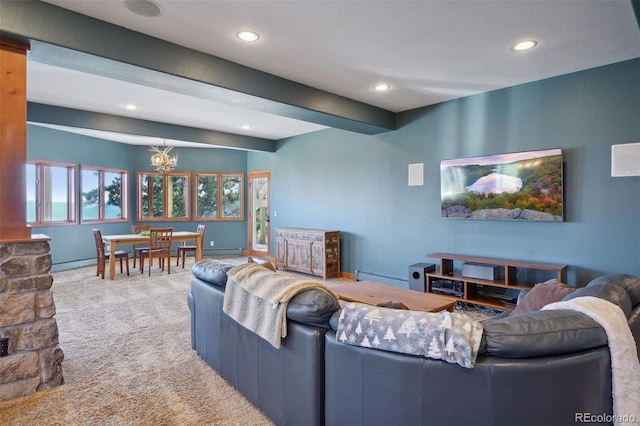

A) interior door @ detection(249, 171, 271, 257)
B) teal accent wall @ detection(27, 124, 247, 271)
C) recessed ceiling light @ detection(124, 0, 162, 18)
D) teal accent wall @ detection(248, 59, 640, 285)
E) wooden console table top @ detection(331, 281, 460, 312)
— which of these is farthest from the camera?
interior door @ detection(249, 171, 271, 257)

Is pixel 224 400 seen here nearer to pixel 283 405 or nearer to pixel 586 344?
pixel 283 405

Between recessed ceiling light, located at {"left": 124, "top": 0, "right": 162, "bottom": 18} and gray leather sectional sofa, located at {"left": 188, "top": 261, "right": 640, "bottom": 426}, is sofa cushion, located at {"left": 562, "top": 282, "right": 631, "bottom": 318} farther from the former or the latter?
recessed ceiling light, located at {"left": 124, "top": 0, "right": 162, "bottom": 18}

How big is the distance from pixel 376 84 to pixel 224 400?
357 centimetres

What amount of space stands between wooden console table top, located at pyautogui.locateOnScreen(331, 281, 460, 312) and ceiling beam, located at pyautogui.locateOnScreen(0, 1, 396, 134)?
2209 millimetres

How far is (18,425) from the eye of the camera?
6.91 feet

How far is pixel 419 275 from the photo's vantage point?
4742mm

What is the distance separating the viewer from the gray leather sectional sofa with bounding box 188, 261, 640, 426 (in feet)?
4.47

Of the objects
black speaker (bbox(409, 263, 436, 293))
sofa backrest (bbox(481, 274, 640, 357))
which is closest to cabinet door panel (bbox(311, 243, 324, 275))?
black speaker (bbox(409, 263, 436, 293))

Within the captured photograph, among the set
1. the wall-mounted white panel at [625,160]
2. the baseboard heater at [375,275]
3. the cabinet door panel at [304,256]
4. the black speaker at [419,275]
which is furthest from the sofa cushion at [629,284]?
the cabinet door panel at [304,256]

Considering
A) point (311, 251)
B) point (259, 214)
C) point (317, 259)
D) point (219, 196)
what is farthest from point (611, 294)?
point (219, 196)

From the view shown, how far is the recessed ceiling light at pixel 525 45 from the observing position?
10.2 ft

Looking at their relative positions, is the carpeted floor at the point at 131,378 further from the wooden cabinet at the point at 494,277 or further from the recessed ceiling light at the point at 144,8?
the recessed ceiling light at the point at 144,8

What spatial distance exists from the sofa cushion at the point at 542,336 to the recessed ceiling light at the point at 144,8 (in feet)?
9.56

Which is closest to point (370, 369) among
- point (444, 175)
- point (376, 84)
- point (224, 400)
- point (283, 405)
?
point (283, 405)
